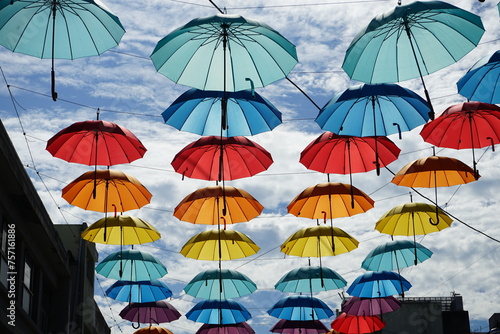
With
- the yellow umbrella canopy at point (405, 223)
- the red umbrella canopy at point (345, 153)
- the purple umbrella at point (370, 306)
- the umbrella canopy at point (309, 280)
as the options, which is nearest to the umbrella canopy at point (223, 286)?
the umbrella canopy at point (309, 280)

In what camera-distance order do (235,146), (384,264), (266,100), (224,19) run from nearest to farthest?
(224,19), (266,100), (235,146), (384,264)

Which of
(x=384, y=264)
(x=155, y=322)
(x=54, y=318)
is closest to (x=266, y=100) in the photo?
(x=384, y=264)

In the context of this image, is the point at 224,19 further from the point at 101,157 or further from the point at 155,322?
the point at 155,322

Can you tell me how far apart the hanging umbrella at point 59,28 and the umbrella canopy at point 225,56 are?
2.75 ft

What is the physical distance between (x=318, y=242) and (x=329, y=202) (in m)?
2.33

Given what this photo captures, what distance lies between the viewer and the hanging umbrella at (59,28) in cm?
1102

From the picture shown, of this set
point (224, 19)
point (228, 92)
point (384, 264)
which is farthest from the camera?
point (384, 264)

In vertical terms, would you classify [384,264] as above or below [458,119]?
below

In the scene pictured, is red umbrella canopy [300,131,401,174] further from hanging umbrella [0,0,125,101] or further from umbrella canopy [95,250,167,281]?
umbrella canopy [95,250,167,281]

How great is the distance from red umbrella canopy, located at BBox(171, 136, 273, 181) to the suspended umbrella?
3959 millimetres

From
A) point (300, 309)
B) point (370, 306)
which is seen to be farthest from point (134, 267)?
point (370, 306)

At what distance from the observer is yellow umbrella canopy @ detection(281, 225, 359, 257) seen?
17.9 meters

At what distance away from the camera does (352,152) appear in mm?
15320

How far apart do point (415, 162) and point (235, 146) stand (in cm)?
373
